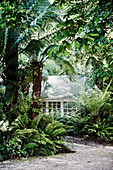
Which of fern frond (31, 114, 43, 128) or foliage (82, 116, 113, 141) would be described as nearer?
fern frond (31, 114, 43, 128)

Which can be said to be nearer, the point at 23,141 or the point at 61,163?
the point at 61,163

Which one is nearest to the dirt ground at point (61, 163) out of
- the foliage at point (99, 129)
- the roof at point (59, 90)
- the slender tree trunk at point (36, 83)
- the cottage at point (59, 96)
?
the slender tree trunk at point (36, 83)

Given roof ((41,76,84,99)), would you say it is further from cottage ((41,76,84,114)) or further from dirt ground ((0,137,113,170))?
dirt ground ((0,137,113,170))

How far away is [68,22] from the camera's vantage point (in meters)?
1.59

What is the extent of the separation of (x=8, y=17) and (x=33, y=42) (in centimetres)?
195

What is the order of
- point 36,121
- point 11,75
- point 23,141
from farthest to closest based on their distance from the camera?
point 11,75 → point 36,121 → point 23,141

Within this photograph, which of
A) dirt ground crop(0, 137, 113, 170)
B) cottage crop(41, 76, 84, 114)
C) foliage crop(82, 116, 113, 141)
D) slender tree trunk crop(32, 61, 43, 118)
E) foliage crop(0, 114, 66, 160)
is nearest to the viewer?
dirt ground crop(0, 137, 113, 170)

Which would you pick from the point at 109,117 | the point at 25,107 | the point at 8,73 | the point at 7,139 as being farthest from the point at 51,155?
the point at 109,117

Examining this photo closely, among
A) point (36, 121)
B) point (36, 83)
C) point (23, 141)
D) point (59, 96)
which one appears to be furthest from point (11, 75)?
point (59, 96)

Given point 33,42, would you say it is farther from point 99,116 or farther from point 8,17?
Result: point 99,116

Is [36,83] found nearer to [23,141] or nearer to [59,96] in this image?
[23,141]

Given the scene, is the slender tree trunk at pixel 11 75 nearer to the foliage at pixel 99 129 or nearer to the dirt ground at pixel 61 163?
the dirt ground at pixel 61 163

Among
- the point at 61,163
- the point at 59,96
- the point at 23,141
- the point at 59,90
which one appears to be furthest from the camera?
the point at 59,90

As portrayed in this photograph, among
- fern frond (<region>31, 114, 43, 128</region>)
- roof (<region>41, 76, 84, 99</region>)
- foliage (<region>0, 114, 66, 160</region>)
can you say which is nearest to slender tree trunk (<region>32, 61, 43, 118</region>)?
fern frond (<region>31, 114, 43, 128</region>)
